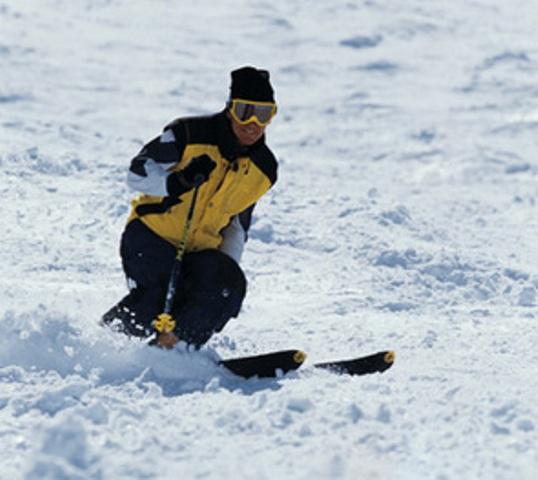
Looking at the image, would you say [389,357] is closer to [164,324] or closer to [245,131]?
[164,324]

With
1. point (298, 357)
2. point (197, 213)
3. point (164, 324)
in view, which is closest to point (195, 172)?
point (197, 213)

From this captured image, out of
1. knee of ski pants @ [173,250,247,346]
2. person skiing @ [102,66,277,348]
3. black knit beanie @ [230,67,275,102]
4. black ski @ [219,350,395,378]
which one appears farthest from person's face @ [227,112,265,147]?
black ski @ [219,350,395,378]

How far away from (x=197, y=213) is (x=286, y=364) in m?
0.92

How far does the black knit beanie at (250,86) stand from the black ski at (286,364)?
1206 millimetres

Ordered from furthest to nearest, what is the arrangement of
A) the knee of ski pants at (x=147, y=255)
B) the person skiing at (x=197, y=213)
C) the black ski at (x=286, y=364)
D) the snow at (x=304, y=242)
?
the knee of ski pants at (x=147, y=255) → the person skiing at (x=197, y=213) → the black ski at (x=286, y=364) → the snow at (x=304, y=242)

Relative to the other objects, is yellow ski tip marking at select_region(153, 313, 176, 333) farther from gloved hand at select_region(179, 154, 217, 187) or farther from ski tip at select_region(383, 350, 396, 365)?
ski tip at select_region(383, 350, 396, 365)

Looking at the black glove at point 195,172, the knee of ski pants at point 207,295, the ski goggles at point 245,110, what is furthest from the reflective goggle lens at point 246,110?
the knee of ski pants at point 207,295

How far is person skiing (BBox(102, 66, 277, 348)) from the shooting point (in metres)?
5.19

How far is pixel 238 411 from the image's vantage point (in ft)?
13.4

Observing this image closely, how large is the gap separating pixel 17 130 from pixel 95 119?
1.90m

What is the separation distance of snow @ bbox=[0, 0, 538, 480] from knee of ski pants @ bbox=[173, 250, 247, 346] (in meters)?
0.16

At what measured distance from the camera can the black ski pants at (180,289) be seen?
5289 millimetres

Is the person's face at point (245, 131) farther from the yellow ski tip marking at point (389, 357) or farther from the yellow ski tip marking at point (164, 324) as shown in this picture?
the yellow ski tip marking at point (389, 357)

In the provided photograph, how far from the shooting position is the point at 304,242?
8828 millimetres
